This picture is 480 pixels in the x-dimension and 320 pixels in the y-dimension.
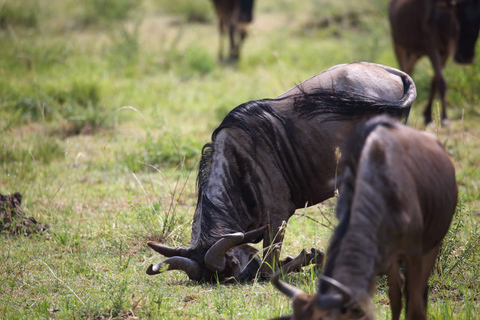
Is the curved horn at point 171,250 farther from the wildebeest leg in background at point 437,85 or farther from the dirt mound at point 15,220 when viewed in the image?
the wildebeest leg in background at point 437,85

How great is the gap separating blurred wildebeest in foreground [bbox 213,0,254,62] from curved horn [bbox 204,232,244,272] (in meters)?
8.81

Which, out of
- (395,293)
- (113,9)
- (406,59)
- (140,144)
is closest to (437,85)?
(406,59)

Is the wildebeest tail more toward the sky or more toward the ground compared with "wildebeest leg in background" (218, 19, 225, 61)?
more toward the sky

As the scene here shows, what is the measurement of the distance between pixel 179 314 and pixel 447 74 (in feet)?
22.2

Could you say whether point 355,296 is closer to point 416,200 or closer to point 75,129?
point 416,200

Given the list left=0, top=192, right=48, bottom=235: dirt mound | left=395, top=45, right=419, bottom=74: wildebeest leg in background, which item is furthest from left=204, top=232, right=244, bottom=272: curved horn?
left=395, top=45, right=419, bottom=74: wildebeest leg in background

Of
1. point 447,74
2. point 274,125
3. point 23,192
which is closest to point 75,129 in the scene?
point 23,192

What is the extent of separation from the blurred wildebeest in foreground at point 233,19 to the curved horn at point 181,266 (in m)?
8.76

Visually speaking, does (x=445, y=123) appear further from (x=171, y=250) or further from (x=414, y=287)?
(x=414, y=287)

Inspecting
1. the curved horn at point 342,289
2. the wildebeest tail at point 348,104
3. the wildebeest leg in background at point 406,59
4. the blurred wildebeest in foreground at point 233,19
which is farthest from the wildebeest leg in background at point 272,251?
the blurred wildebeest in foreground at point 233,19

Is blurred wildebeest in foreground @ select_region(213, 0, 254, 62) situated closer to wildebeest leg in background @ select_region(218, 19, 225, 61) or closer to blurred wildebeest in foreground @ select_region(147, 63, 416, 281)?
wildebeest leg in background @ select_region(218, 19, 225, 61)

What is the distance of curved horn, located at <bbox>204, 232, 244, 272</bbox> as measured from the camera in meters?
3.55

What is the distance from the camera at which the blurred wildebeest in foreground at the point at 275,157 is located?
12.8 ft

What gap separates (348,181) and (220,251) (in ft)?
4.17
